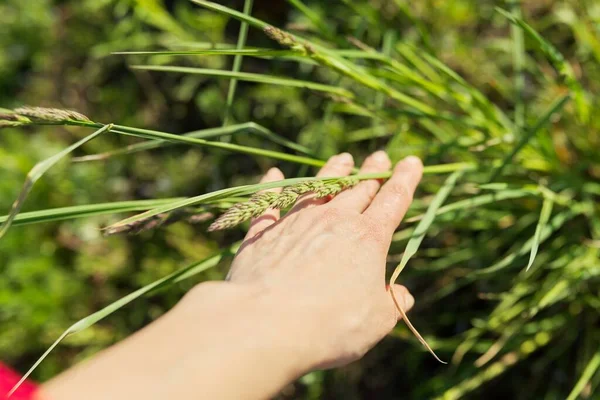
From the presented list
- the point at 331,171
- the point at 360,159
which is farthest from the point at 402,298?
the point at 360,159

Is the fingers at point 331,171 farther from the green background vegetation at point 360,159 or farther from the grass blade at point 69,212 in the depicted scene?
the grass blade at point 69,212

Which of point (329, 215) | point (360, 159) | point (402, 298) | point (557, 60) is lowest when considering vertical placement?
point (360, 159)

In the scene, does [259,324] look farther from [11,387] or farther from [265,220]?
[11,387]

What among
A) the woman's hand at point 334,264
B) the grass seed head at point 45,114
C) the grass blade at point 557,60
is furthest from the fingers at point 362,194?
the grass seed head at point 45,114

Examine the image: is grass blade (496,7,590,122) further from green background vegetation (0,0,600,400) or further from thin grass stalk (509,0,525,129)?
thin grass stalk (509,0,525,129)

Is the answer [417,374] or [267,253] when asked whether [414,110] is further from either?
[417,374]

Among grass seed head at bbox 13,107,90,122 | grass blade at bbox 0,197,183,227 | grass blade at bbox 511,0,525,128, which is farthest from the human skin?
grass blade at bbox 511,0,525,128
